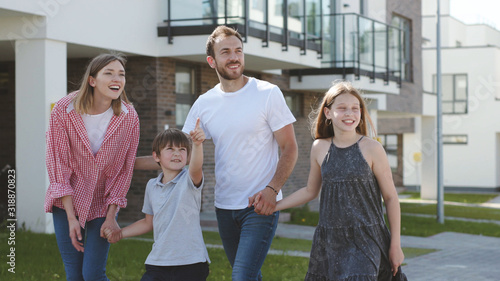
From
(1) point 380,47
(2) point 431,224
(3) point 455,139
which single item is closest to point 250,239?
(2) point 431,224

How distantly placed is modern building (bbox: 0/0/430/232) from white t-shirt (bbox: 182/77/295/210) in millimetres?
6934

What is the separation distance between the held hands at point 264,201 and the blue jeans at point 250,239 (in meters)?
0.09

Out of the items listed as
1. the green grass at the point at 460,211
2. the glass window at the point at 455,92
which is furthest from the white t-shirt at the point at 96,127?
the glass window at the point at 455,92

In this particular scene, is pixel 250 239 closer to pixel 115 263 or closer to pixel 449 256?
pixel 115 263

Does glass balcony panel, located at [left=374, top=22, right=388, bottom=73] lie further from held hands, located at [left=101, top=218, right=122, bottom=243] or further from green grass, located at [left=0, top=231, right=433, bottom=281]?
held hands, located at [left=101, top=218, right=122, bottom=243]

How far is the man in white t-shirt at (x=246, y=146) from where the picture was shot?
15.3 feet

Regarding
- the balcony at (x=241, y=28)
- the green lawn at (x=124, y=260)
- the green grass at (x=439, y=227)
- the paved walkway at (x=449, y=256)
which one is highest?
the balcony at (x=241, y=28)

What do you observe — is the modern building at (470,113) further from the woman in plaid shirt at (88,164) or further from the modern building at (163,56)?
the woman in plaid shirt at (88,164)

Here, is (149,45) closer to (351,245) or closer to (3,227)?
(3,227)

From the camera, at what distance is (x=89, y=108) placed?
4676mm

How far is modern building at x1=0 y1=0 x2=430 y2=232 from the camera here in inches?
465

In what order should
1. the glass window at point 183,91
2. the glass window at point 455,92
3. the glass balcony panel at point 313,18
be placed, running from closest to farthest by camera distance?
the glass window at point 183,91 < the glass balcony panel at point 313,18 < the glass window at point 455,92

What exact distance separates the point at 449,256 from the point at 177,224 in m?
8.56

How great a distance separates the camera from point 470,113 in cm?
3953
